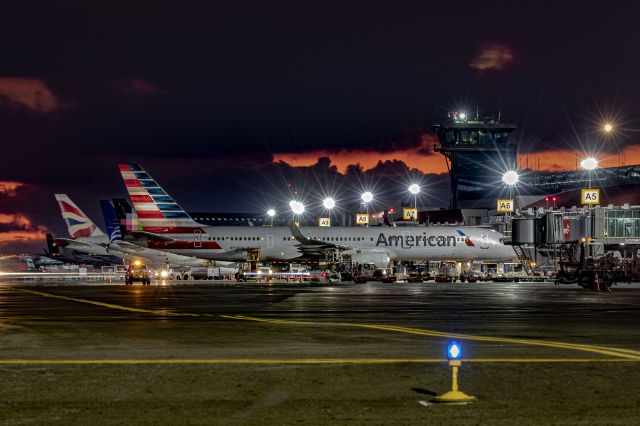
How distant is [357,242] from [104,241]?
36.2m

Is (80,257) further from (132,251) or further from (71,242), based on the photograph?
(132,251)

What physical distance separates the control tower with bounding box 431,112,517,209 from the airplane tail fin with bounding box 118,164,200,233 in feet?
381

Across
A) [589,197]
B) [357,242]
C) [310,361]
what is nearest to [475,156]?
[357,242]

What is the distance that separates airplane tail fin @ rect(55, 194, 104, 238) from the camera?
109m

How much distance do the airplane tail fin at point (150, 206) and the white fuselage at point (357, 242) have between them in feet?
3.99

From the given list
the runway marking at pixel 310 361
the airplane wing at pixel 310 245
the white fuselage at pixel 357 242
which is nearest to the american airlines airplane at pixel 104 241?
the white fuselage at pixel 357 242

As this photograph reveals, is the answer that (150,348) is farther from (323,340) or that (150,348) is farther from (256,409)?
(256,409)

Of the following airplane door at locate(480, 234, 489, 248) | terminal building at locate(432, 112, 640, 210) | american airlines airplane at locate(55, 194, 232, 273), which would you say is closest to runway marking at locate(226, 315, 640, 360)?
american airlines airplane at locate(55, 194, 232, 273)

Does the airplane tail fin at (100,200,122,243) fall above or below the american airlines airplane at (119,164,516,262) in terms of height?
above

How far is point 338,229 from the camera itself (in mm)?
84000

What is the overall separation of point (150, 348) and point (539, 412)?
10964 mm

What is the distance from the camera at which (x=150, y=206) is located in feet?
258

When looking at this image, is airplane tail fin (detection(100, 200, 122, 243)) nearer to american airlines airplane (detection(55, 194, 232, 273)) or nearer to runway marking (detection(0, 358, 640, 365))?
american airlines airplane (detection(55, 194, 232, 273))

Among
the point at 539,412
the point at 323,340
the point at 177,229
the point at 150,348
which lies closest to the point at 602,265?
the point at 177,229
